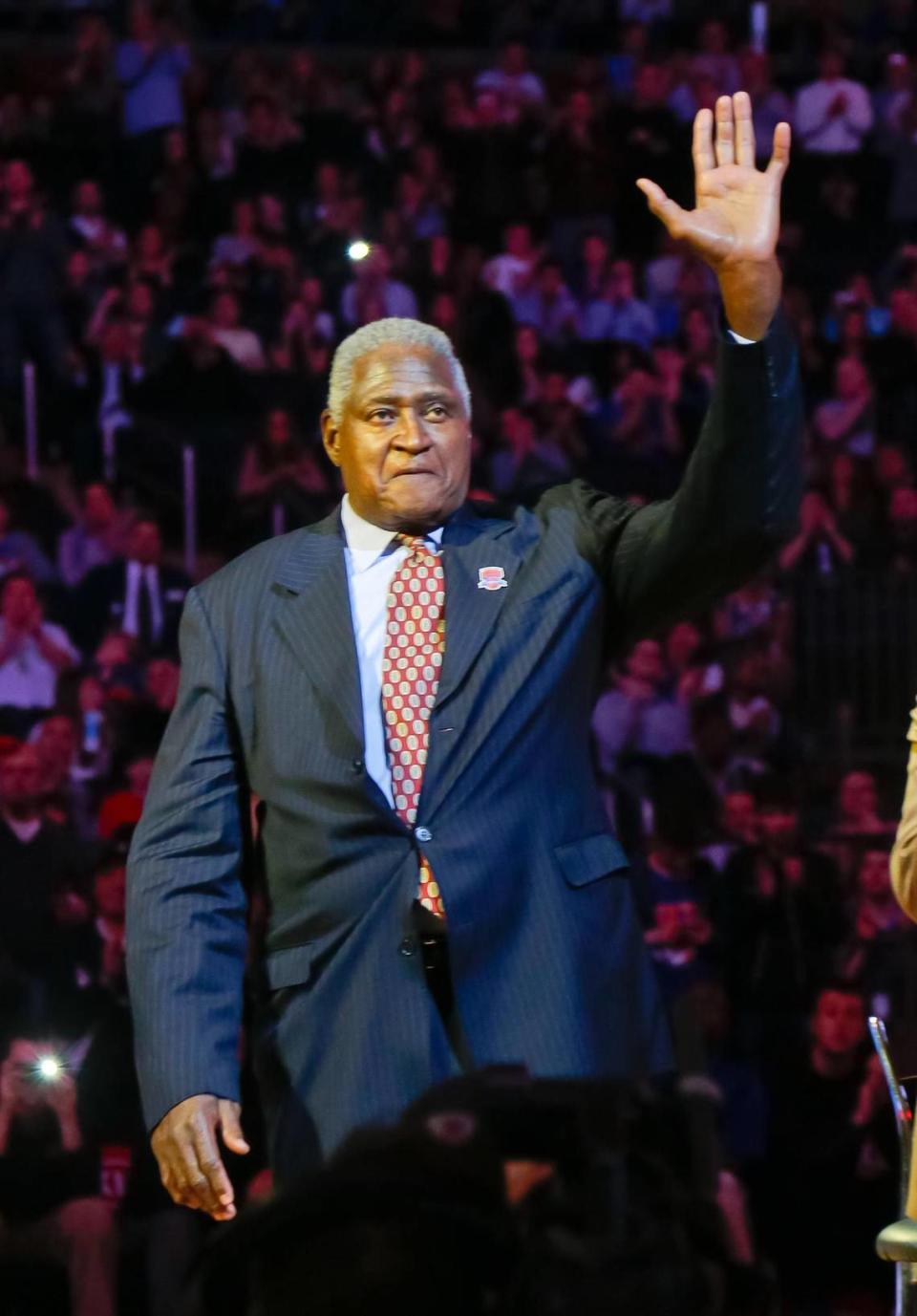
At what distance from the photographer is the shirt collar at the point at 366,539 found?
161 inches

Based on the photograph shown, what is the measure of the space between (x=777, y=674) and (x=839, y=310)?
3472 millimetres

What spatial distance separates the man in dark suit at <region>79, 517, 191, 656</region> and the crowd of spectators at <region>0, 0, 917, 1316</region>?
2 centimetres

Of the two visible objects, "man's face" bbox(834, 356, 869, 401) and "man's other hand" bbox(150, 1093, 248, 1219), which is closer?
"man's other hand" bbox(150, 1093, 248, 1219)

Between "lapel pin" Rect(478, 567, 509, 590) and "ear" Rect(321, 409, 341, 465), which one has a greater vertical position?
"ear" Rect(321, 409, 341, 465)

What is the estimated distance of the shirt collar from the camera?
13.4ft

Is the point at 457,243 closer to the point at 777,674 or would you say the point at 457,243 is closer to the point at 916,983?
the point at 777,674

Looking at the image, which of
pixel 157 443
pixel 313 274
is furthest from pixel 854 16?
pixel 157 443

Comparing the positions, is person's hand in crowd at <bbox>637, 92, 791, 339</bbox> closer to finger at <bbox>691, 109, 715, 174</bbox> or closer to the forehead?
finger at <bbox>691, 109, 715, 174</bbox>

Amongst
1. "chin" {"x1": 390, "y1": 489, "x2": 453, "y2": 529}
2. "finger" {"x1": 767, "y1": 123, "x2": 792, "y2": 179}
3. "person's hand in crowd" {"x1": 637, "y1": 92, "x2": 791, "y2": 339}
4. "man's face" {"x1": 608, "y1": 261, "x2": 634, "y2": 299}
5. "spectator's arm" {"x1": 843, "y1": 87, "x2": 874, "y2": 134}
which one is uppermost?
"spectator's arm" {"x1": 843, "y1": 87, "x2": 874, "y2": 134}

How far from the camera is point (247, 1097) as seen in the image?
688cm

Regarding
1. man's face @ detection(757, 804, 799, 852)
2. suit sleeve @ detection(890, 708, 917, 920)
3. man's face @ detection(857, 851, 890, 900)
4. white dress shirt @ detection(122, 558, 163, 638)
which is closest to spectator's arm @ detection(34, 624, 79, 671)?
white dress shirt @ detection(122, 558, 163, 638)

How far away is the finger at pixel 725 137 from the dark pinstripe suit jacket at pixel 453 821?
294mm

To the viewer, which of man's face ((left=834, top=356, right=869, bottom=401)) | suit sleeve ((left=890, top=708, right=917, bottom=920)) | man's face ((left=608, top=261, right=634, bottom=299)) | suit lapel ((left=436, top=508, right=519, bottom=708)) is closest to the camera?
suit sleeve ((left=890, top=708, right=917, bottom=920))

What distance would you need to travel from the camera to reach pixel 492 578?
13.1 ft
